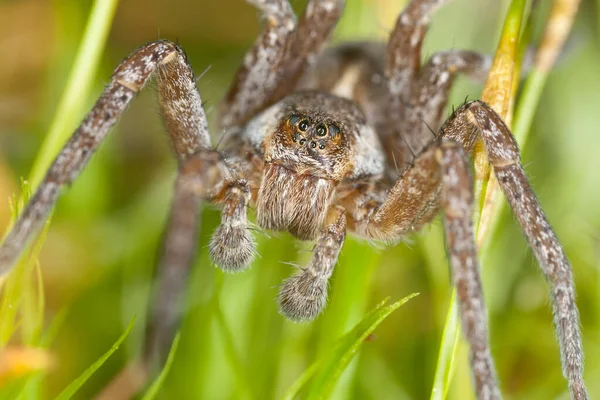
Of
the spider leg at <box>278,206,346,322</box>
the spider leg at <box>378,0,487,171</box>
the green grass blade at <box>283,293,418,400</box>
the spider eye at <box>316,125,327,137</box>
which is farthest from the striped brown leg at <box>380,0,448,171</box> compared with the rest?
the green grass blade at <box>283,293,418,400</box>

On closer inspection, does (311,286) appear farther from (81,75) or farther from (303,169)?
(81,75)

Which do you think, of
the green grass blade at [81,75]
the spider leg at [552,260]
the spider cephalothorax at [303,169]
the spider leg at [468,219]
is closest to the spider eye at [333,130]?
the spider cephalothorax at [303,169]

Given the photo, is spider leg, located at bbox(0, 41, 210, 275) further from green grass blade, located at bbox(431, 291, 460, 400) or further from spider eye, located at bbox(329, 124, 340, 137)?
green grass blade, located at bbox(431, 291, 460, 400)

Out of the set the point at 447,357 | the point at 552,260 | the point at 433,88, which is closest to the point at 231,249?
the point at 447,357

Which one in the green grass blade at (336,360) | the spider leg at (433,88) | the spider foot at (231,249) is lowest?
the green grass blade at (336,360)

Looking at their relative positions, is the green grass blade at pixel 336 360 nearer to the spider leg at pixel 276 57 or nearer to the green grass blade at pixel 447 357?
the green grass blade at pixel 447 357

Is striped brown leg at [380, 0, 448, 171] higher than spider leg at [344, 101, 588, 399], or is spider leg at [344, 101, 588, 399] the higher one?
striped brown leg at [380, 0, 448, 171]

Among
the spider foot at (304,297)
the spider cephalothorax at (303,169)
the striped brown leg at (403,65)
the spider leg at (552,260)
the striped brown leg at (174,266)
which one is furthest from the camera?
the striped brown leg at (403,65)

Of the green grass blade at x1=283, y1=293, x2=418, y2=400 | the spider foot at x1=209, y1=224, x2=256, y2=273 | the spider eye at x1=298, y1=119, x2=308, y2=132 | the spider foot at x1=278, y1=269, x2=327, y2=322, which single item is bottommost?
the green grass blade at x1=283, y1=293, x2=418, y2=400
